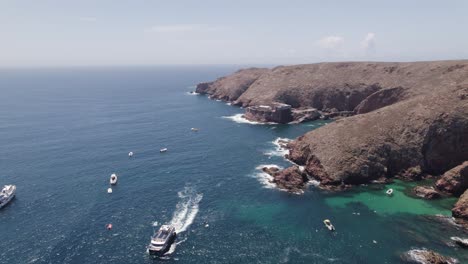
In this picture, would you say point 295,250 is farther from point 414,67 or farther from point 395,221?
point 414,67

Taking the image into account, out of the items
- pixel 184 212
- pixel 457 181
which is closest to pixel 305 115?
pixel 457 181

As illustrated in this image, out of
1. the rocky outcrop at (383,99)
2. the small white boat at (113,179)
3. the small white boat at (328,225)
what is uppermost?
the rocky outcrop at (383,99)

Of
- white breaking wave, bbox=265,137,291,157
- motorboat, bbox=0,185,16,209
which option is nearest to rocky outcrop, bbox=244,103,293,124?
white breaking wave, bbox=265,137,291,157

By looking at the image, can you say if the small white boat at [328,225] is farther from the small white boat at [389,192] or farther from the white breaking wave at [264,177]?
the small white boat at [389,192]

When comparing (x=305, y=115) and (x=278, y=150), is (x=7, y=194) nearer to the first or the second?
(x=278, y=150)

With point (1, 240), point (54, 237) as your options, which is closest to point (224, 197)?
point (54, 237)

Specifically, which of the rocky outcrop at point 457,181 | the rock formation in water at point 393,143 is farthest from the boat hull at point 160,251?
the rocky outcrop at point 457,181
